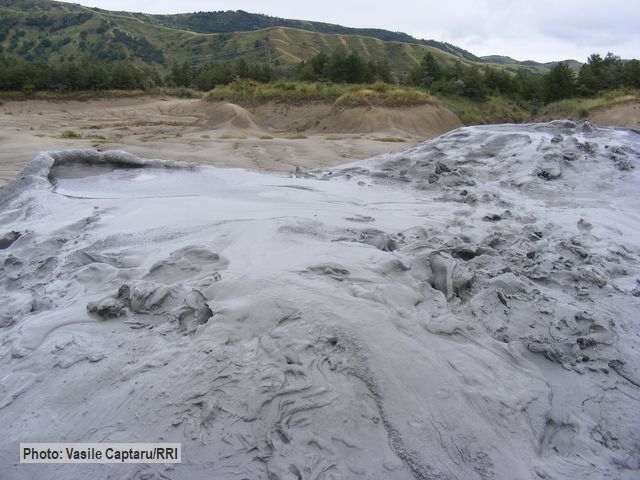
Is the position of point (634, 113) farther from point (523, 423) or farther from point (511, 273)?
point (523, 423)

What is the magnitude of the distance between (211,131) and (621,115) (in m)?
14.0

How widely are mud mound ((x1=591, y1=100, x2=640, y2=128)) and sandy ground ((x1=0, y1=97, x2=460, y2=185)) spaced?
498cm

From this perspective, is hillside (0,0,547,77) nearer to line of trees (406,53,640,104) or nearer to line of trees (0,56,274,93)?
line of trees (0,56,274,93)

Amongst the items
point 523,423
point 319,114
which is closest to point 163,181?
point 523,423

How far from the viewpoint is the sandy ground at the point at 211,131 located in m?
9.59

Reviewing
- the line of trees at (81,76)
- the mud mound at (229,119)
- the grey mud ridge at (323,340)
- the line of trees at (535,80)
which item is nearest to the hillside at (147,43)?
the line of trees at (81,76)

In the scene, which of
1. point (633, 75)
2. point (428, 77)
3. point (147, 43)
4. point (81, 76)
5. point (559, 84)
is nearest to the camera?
point (633, 75)

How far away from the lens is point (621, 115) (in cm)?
1481

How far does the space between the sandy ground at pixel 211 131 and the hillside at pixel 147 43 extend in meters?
23.3

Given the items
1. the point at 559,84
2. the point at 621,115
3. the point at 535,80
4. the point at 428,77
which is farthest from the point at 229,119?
the point at 535,80

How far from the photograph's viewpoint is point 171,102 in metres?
22.7

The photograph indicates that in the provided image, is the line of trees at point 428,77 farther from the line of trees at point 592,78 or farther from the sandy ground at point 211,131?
the sandy ground at point 211,131

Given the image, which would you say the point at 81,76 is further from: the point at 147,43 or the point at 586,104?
the point at 147,43

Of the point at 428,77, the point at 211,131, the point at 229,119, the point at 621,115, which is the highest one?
the point at 428,77
